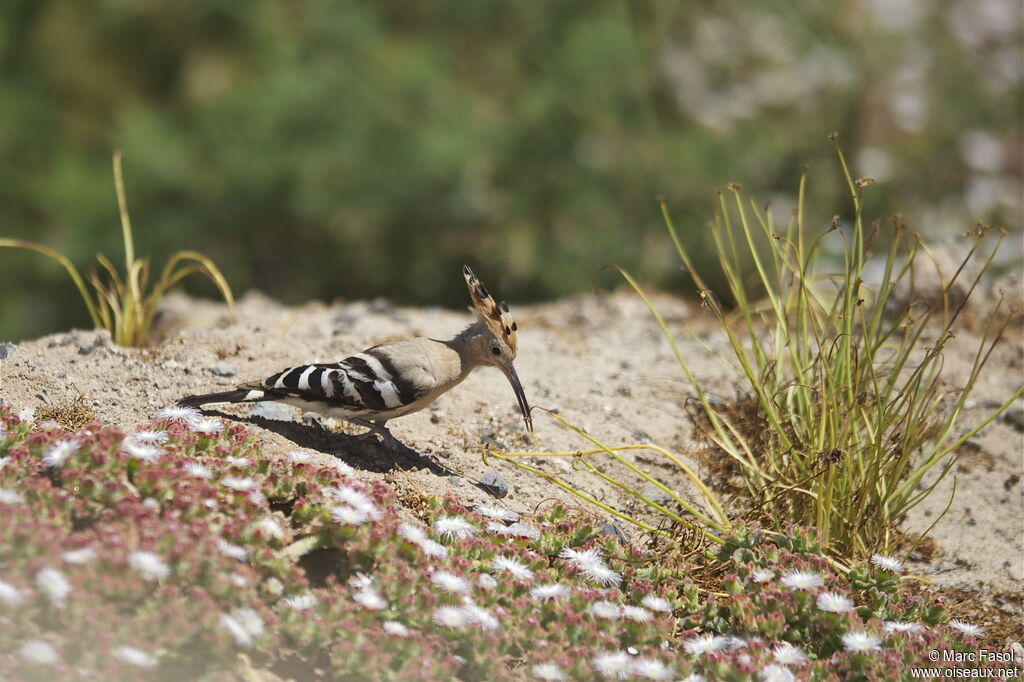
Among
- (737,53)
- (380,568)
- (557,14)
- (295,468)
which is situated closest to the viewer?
(380,568)

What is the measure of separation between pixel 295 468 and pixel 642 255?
17.0ft

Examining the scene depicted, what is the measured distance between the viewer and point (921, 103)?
10297 mm

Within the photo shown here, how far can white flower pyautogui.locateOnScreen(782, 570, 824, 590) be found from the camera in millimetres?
3117

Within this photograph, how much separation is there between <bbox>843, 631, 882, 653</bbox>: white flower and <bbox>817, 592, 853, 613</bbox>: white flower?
0.08 meters

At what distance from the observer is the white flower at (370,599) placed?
9.07 ft

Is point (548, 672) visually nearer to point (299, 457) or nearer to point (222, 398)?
point (299, 457)

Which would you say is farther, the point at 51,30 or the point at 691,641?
the point at 51,30

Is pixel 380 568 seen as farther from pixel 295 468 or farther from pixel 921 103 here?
pixel 921 103

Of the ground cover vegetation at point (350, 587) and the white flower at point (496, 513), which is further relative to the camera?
the white flower at point (496, 513)

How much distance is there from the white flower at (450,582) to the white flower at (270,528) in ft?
1.41

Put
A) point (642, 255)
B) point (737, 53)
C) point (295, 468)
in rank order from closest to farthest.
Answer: point (295, 468) < point (642, 255) < point (737, 53)

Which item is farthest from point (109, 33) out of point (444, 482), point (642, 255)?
point (444, 482)

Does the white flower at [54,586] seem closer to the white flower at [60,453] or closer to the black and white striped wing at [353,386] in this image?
the white flower at [60,453]

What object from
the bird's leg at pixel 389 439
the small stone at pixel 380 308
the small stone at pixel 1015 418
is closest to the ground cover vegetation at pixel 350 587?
the bird's leg at pixel 389 439
